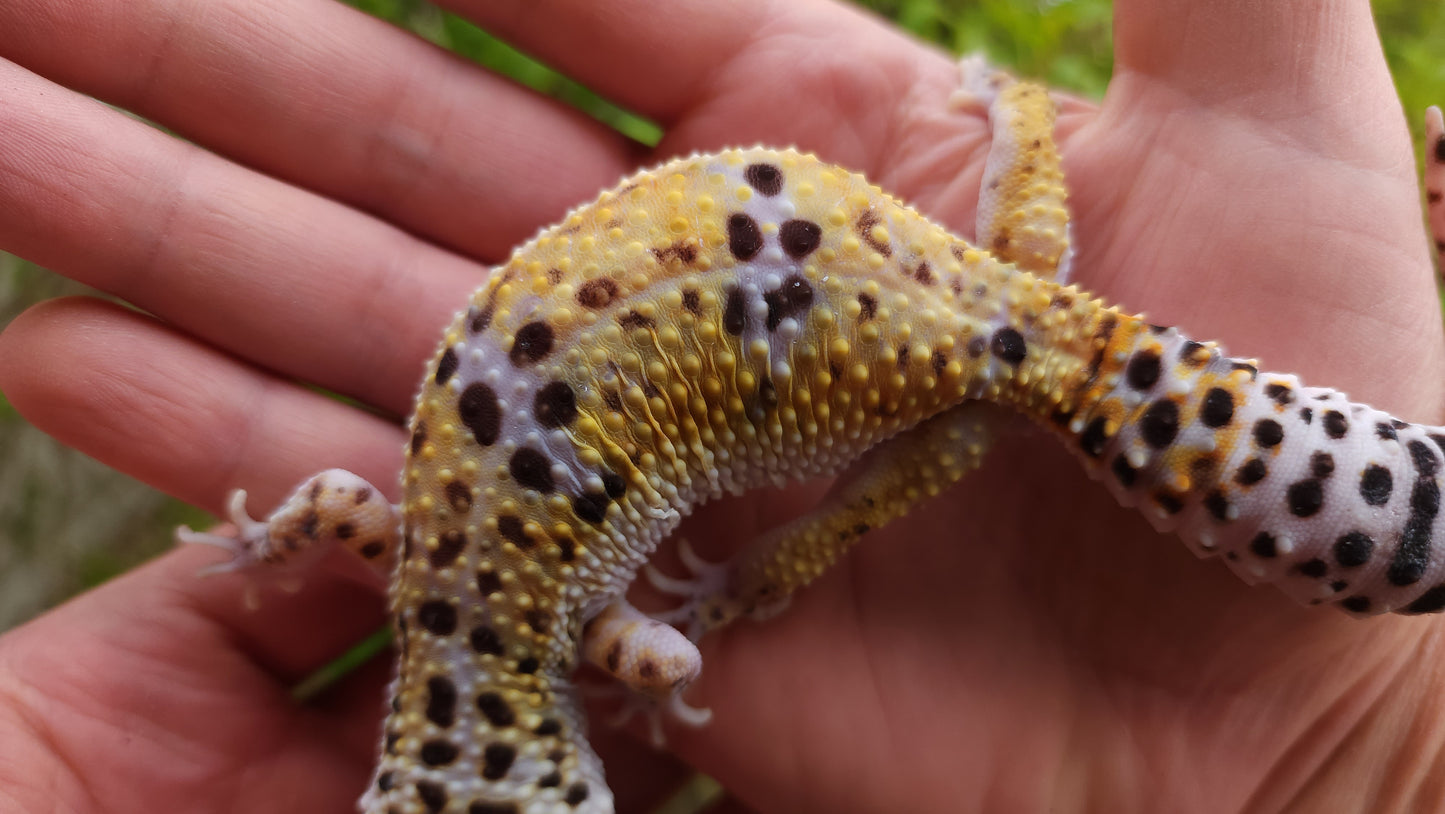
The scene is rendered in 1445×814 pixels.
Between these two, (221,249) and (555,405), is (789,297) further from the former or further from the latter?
(221,249)

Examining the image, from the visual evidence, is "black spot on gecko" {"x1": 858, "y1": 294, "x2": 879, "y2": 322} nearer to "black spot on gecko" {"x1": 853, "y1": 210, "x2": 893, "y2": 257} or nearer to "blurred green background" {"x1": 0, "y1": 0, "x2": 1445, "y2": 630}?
"black spot on gecko" {"x1": 853, "y1": 210, "x2": 893, "y2": 257}

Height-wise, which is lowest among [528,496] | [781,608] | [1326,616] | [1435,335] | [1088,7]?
[781,608]

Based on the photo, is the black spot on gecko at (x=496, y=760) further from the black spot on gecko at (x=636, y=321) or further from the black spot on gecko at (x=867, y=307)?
the black spot on gecko at (x=867, y=307)

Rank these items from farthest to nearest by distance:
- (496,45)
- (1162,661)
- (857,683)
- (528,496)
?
(496,45) → (857,683) → (1162,661) → (528,496)

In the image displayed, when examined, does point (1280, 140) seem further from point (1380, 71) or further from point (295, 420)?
point (295, 420)

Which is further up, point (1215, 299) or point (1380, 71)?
point (1380, 71)

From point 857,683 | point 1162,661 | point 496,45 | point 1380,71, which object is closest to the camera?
point 1380,71

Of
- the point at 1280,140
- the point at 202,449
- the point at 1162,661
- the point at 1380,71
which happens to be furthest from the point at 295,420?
the point at 1380,71
